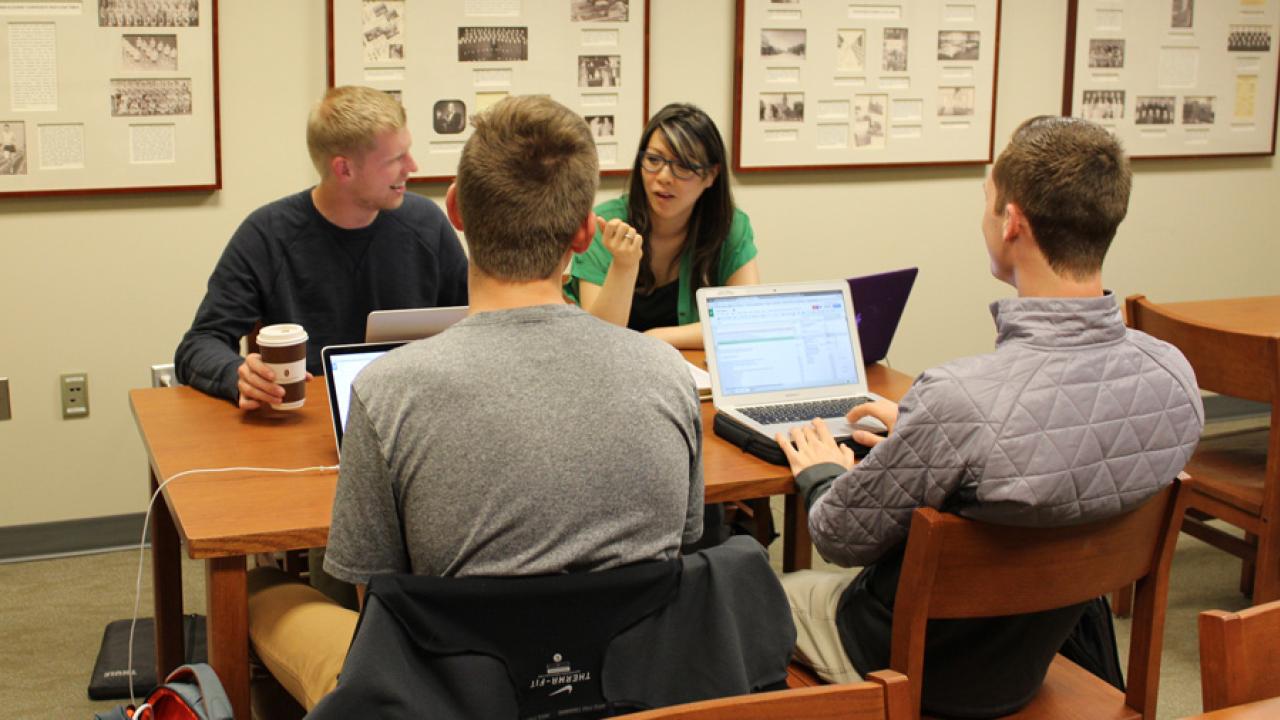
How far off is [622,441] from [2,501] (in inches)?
107

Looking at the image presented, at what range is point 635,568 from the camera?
141cm

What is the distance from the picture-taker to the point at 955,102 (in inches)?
173

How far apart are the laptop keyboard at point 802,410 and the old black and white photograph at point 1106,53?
2.64 m

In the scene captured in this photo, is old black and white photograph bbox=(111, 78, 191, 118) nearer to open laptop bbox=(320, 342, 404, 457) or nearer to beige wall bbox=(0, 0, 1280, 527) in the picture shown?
beige wall bbox=(0, 0, 1280, 527)

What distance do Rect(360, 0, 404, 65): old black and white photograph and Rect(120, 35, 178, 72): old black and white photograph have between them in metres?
0.50

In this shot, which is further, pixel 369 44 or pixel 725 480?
pixel 369 44

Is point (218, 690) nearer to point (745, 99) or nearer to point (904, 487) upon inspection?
point (904, 487)

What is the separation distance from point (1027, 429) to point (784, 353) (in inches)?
32.0

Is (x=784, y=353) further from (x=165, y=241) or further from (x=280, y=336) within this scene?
(x=165, y=241)

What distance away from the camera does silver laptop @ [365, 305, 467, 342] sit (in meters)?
2.25

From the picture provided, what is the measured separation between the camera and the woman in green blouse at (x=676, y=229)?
9.77ft

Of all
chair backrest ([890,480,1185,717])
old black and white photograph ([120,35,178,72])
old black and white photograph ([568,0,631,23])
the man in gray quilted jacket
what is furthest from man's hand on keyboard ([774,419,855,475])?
old black and white photograph ([120,35,178,72])

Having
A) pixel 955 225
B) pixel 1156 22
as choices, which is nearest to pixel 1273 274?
pixel 1156 22

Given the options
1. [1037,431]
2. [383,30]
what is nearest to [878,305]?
[1037,431]
